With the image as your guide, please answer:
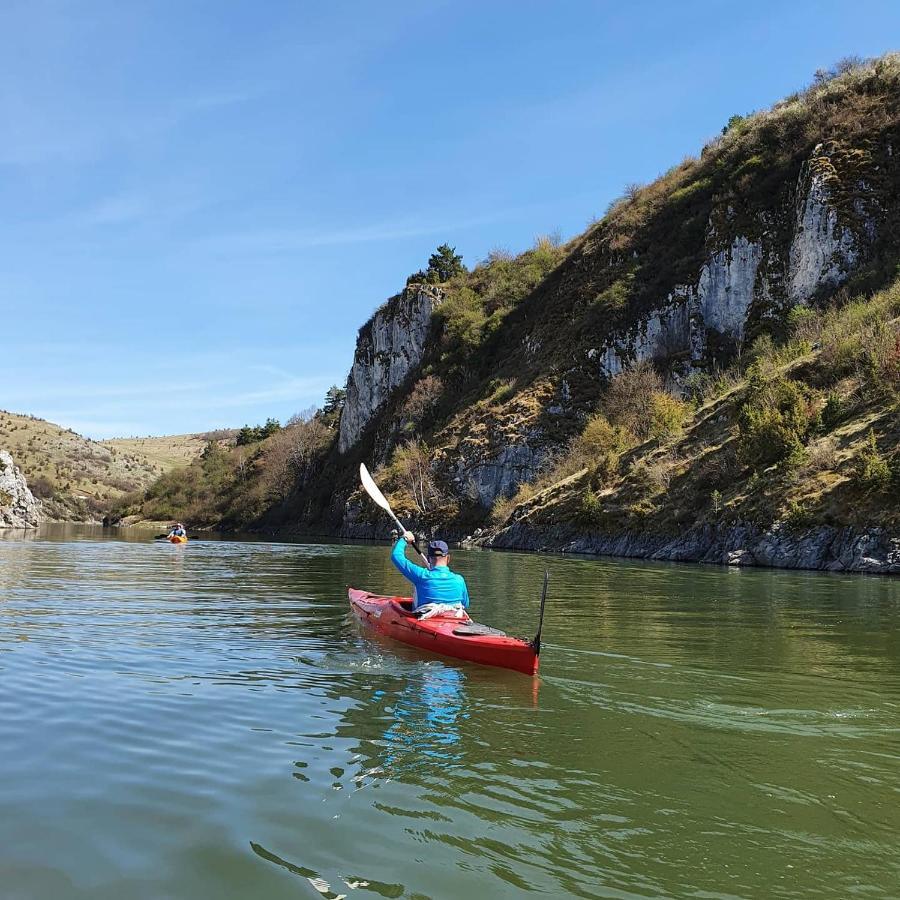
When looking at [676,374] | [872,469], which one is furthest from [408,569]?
[676,374]

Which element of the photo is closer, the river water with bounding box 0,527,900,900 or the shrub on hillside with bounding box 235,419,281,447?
the river water with bounding box 0,527,900,900

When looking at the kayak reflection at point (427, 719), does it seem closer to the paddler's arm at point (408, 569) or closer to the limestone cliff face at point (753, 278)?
the paddler's arm at point (408, 569)

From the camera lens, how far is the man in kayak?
12023 millimetres

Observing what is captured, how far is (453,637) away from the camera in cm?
1097

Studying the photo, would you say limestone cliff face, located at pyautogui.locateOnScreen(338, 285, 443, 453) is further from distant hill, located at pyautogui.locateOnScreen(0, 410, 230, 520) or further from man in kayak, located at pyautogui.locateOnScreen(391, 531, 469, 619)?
man in kayak, located at pyautogui.locateOnScreen(391, 531, 469, 619)

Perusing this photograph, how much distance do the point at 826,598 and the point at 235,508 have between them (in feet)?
314

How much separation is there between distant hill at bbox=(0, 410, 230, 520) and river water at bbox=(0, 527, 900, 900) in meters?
124

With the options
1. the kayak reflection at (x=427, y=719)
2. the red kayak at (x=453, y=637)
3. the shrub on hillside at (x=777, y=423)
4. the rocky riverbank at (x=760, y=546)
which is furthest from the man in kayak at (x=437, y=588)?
the shrub on hillside at (x=777, y=423)

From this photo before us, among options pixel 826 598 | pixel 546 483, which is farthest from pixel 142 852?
pixel 546 483

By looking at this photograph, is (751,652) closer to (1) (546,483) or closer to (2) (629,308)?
(1) (546,483)

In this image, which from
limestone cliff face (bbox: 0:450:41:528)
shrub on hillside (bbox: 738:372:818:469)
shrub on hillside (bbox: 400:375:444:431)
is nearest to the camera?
shrub on hillside (bbox: 738:372:818:469)

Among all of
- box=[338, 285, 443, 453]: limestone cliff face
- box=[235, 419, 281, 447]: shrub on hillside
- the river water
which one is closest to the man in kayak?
the river water

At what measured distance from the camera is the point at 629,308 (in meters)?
66.1

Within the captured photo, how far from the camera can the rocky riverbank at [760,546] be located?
88.2 ft
